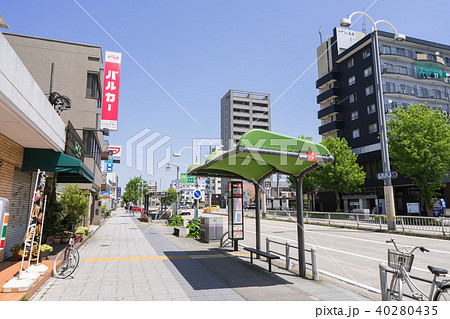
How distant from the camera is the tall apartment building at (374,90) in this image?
127ft

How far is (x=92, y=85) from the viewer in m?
21.9

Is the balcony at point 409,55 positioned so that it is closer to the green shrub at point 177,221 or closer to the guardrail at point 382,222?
the guardrail at point 382,222

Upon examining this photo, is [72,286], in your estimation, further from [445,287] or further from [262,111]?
[262,111]

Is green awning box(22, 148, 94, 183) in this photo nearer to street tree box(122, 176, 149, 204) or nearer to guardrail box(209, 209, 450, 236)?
guardrail box(209, 209, 450, 236)

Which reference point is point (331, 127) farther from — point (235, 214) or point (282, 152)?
point (282, 152)

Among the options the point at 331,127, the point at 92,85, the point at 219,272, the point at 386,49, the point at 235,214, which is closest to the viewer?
the point at 219,272

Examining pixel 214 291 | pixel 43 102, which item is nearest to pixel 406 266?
pixel 214 291

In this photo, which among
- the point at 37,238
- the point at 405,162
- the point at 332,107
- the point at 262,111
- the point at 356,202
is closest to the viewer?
the point at 37,238

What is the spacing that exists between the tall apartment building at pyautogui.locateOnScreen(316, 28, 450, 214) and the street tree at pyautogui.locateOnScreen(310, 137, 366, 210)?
2.22 m

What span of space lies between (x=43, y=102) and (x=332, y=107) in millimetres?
44019

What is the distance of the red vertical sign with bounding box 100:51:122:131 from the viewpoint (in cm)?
2017

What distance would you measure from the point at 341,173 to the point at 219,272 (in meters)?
32.8

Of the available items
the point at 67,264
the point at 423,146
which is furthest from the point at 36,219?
the point at 423,146

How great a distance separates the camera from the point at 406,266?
15.8ft
